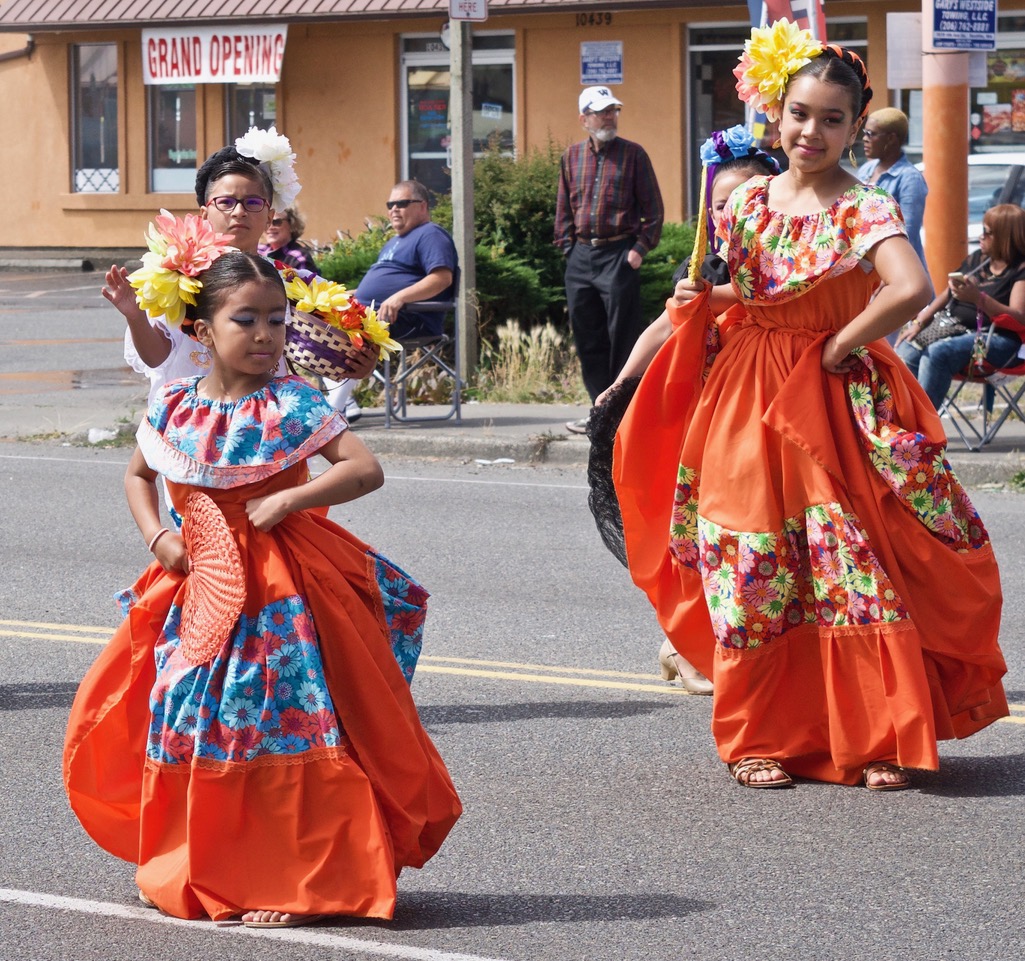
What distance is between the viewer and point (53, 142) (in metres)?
29.2

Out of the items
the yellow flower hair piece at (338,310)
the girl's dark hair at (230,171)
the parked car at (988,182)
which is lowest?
the yellow flower hair piece at (338,310)

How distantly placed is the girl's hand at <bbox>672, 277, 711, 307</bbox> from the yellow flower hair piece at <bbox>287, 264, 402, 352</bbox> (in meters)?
1.12

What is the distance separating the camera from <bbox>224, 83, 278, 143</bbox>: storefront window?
27.5 m

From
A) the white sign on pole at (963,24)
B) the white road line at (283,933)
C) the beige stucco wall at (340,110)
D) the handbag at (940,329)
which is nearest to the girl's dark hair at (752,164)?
the white road line at (283,933)

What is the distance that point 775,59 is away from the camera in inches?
209

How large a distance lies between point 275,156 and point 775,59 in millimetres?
1517

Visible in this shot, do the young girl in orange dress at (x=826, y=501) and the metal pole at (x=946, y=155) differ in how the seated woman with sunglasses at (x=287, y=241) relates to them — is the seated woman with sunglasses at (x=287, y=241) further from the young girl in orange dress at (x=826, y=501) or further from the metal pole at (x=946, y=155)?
the metal pole at (x=946, y=155)

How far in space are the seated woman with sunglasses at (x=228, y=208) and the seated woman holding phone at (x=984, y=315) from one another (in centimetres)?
622

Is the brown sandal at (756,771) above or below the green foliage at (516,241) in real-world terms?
below

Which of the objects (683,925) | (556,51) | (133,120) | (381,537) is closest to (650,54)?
(556,51)

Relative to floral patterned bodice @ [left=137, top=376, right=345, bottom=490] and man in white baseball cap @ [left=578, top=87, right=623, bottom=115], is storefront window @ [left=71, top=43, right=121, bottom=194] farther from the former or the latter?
floral patterned bodice @ [left=137, top=376, right=345, bottom=490]

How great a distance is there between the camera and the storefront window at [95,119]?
94.3 ft

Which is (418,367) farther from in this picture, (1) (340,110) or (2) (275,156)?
(1) (340,110)

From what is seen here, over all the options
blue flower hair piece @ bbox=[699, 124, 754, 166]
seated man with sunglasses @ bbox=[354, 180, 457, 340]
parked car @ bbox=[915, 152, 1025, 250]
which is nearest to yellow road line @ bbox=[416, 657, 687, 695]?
blue flower hair piece @ bbox=[699, 124, 754, 166]
